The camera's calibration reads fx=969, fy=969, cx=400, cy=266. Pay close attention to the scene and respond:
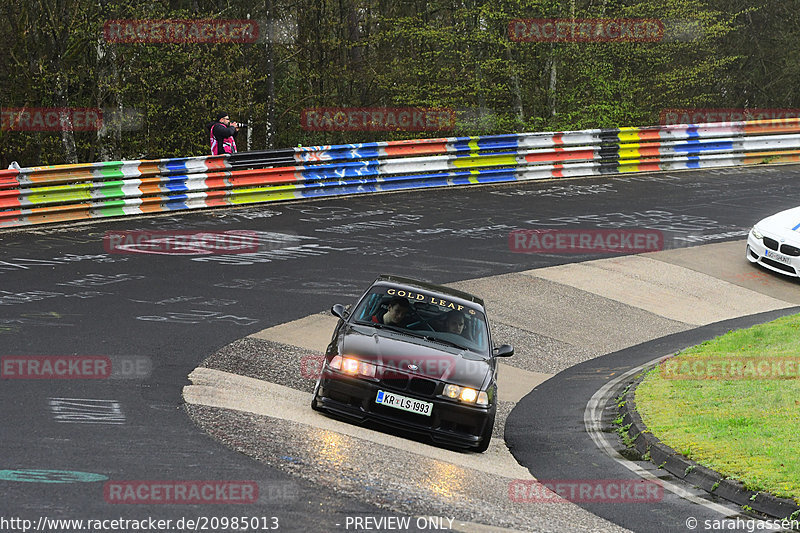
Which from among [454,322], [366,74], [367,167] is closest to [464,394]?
[454,322]

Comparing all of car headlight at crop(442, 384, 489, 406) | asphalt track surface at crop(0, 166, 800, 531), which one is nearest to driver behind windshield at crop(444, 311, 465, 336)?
car headlight at crop(442, 384, 489, 406)

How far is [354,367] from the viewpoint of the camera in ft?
29.8

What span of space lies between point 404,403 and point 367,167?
13.9m

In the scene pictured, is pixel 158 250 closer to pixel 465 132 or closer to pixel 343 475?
pixel 343 475

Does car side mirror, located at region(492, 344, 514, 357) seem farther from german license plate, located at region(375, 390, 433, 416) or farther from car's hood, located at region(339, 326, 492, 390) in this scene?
german license plate, located at region(375, 390, 433, 416)

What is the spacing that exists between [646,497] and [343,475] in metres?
2.69

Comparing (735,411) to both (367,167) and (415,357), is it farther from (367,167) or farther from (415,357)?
(367,167)

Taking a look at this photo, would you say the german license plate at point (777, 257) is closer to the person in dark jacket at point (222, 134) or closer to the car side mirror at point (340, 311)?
the car side mirror at point (340, 311)

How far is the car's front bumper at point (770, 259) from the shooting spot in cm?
1747

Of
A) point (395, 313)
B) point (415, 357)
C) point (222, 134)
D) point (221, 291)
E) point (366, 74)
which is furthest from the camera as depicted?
point (366, 74)

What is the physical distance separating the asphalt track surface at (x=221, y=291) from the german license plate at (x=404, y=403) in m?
1.19

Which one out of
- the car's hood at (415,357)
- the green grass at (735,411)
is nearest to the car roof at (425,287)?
the car's hood at (415,357)

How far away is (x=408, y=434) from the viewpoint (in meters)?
9.13

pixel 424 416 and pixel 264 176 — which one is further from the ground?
pixel 264 176
